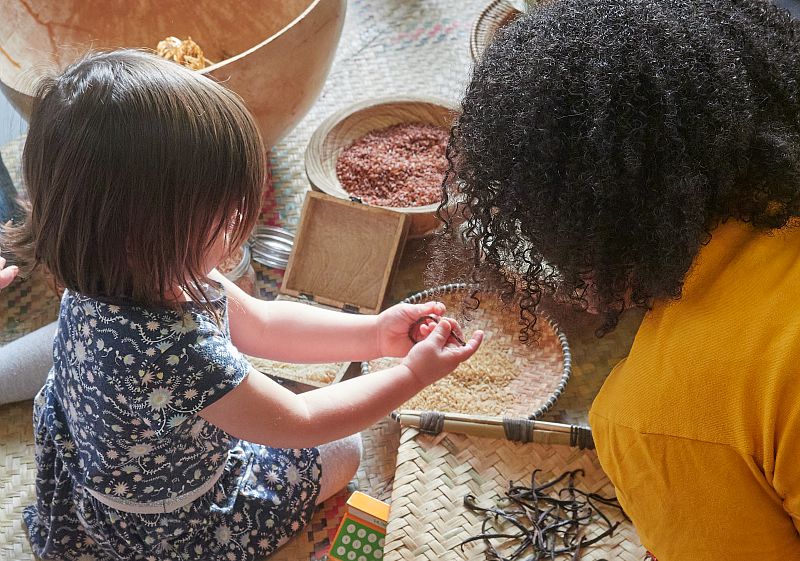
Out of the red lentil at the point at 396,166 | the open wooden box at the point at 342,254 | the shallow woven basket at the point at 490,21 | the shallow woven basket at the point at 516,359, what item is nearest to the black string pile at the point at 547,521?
the shallow woven basket at the point at 516,359

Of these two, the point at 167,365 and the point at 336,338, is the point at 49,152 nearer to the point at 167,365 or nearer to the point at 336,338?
the point at 167,365

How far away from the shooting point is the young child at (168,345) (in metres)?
0.88

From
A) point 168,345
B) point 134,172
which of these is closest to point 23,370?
point 168,345

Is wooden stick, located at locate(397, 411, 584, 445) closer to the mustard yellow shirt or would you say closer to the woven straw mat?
the woven straw mat

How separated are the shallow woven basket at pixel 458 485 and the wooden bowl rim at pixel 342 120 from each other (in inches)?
20.9

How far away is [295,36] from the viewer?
146cm

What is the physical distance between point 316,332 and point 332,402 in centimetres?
20

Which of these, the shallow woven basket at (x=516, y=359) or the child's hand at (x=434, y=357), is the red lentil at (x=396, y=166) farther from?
the child's hand at (x=434, y=357)

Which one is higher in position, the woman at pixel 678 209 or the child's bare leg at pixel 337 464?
the woman at pixel 678 209

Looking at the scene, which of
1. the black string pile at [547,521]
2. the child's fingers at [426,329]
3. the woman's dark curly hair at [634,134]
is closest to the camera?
the woman's dark curly hair at [634,134]

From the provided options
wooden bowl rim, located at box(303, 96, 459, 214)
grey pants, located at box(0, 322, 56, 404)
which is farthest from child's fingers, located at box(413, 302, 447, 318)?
grey pants, located at box(0, 322, 56, 404)

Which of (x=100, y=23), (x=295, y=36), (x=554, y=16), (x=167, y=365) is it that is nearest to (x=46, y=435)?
(x=167, y=365)

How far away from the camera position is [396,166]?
171 cm

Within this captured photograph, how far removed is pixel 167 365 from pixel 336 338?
0.36m
